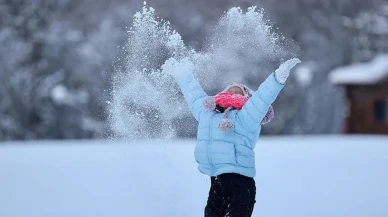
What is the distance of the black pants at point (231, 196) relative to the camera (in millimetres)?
4551

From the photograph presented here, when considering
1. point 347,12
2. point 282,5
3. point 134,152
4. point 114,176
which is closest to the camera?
point 114,176

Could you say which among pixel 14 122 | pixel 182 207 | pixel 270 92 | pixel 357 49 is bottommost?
pixel 182 207

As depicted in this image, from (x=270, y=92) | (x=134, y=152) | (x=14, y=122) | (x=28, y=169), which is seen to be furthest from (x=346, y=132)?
(x=270, y=92)

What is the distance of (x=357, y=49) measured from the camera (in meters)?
37.9

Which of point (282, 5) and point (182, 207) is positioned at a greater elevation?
point (282, 5)

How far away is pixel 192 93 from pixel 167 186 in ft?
7.55

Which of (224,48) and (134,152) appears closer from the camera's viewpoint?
(224,48)

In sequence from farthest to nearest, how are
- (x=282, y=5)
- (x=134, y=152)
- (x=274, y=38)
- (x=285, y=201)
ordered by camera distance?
(x=282, y=5), (x=134, y=152), (x=285, y=201), (x=274, y=38)

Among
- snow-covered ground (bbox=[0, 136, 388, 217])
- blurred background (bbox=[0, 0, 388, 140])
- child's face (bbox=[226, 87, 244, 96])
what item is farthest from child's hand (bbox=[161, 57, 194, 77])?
blurred background (bbox=[0, 0, 388, 140])

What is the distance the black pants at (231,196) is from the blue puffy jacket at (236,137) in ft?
0.17

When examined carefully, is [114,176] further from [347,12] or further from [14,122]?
[347,12]

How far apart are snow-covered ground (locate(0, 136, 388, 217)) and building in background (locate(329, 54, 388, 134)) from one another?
1801 centimetres

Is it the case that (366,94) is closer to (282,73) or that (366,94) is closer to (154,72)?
(154,72)

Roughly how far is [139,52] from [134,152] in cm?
645
